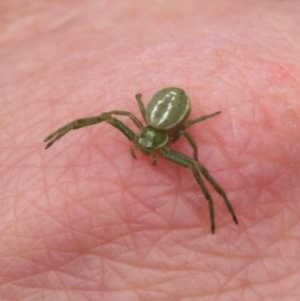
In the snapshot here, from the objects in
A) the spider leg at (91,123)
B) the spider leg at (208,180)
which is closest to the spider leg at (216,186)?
the spider leg at (208,180)

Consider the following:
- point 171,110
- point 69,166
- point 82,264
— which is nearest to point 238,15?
point 171,110

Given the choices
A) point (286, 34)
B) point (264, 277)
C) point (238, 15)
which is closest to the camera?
point (264, 277)

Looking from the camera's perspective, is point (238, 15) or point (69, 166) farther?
point (238, 15)

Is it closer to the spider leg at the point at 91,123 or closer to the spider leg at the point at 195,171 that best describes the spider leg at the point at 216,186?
the spider leg at the point at 195,171

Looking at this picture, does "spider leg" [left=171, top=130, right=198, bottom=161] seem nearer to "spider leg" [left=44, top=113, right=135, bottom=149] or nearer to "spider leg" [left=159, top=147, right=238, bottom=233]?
"spider leg" [left=159, top=147, right=238, bottom=233]

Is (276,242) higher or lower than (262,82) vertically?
lower

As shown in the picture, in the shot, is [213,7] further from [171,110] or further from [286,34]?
[171,110]
